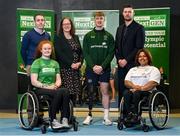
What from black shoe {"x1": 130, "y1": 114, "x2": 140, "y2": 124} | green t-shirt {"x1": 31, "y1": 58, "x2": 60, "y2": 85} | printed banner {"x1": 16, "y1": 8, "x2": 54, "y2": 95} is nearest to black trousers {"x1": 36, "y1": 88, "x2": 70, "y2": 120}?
green t-shirt {"x1": 31, "y1": 58, "x2": 60, "y2": 85}

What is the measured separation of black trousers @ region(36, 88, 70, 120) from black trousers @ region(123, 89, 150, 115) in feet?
2.29

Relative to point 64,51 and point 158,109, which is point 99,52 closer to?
point 64,51

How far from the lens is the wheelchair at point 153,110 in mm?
4906

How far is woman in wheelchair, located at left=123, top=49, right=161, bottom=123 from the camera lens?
5016 mm

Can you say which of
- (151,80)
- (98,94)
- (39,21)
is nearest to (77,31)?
(98,94)

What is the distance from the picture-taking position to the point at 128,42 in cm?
545

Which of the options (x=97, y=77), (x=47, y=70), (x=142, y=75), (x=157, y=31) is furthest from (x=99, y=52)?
(x=157, y=31)

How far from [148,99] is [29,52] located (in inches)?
64.3

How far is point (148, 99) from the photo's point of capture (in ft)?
16.4

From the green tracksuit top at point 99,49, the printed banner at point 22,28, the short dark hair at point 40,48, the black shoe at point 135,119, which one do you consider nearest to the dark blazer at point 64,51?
the short dark hair at point 40,48

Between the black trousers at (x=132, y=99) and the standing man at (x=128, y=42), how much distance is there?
498 millimetres

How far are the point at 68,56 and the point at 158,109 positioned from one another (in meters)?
1.30

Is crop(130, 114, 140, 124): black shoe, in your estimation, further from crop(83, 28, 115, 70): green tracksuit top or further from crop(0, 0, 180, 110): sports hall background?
crop(0, 0, 180, 110): sports hall background

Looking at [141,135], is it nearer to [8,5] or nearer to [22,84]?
[22,84]
